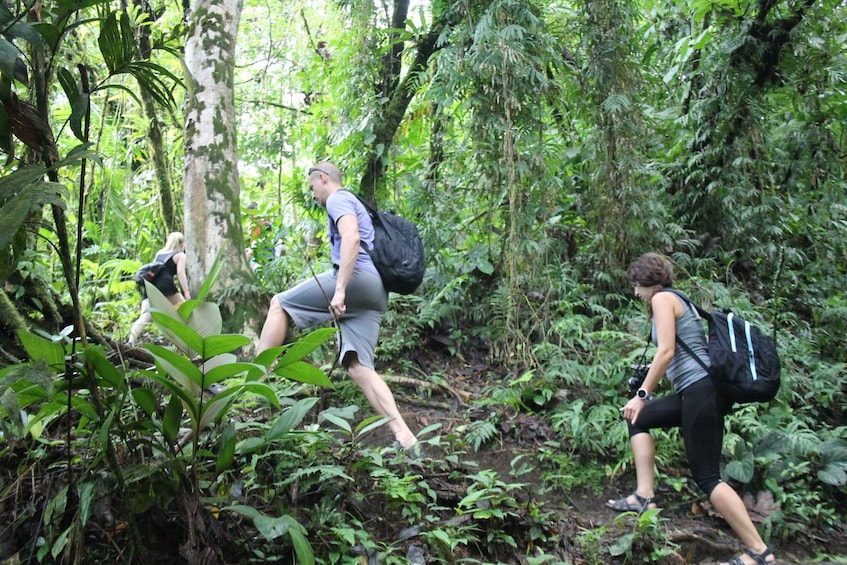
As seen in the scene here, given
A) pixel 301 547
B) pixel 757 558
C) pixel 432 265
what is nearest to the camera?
pixel 301 547

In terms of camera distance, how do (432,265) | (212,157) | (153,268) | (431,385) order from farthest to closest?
(153,268)
(432,265)
(431,385)
(212,157)

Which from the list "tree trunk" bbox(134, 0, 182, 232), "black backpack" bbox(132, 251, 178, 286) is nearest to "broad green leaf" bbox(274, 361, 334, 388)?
"black backpack" bbox(132, 251, 178, 286)

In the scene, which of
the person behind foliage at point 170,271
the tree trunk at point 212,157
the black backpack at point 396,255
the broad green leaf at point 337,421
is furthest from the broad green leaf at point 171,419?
the person behind foliage at point 170,271

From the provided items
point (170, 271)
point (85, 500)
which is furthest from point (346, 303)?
point (170, 271)

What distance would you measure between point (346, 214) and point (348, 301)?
2.06ft

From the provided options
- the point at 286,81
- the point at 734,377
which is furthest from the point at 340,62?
the point at 734,377

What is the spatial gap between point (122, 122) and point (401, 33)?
5053 mm

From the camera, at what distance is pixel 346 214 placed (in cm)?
447

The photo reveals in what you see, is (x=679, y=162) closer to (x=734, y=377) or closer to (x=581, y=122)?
(x=581, y=122)

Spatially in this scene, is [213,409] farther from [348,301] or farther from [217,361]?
[348,301]

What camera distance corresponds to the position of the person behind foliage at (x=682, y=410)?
159 inches

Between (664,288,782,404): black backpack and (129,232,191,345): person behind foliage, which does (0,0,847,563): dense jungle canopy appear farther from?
(664,288,782,404): black backpack

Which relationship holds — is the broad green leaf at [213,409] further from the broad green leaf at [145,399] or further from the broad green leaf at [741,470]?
the broad green leaf at [741,470]

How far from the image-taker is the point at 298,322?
445cm
